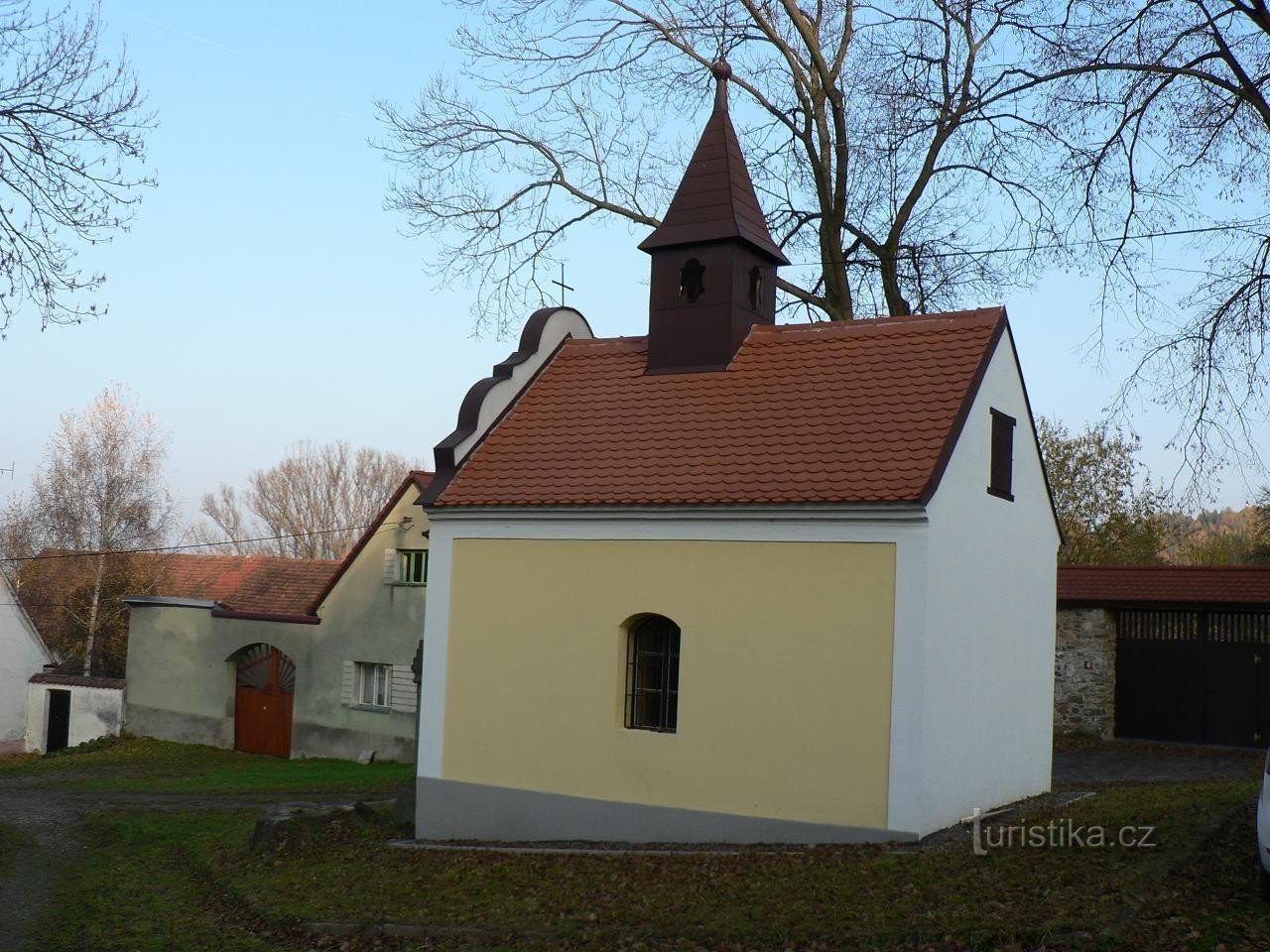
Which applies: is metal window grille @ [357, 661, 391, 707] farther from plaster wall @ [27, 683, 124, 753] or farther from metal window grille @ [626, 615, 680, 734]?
metal window grille @ [626, 615, 680, 734]

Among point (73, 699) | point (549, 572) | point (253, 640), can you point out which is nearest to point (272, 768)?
point (253, 640)

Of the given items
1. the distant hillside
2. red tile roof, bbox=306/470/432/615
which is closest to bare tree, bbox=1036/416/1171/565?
the distant hillside

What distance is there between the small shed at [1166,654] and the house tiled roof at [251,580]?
56.6 ft

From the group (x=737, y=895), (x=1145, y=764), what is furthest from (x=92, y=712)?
(x=737, y=895)

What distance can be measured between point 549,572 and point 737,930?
562cm

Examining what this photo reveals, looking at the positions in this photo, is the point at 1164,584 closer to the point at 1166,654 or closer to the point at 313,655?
the point at 1166,654

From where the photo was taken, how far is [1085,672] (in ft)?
74.1

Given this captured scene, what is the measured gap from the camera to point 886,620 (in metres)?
11.4

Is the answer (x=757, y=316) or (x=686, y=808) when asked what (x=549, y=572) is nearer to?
(x=686, y=808)

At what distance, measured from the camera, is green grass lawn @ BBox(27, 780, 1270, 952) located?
8.00 metres

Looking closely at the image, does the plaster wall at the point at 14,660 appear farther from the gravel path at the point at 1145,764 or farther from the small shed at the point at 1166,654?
the gravel path at the point at 1145,764

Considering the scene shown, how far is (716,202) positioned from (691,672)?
21.2 ft

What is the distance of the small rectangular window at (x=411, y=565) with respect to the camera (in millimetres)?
26359

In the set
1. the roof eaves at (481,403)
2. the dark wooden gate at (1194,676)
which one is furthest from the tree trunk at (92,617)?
the dark wooden gate at (1194,676)
